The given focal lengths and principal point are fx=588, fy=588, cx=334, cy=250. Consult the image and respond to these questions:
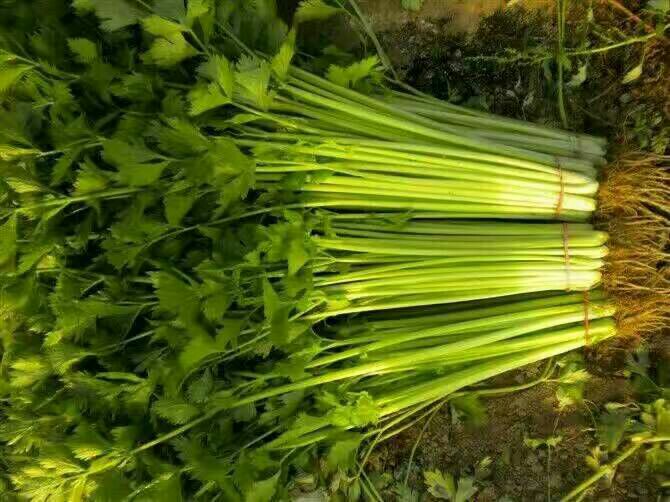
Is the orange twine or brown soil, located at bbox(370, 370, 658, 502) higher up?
the orange twine

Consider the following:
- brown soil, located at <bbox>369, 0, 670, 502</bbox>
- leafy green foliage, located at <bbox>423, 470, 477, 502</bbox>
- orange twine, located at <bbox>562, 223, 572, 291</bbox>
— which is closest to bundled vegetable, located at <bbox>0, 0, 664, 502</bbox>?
orange twine, located at <bbox>562, 223, 572, 291</bbox>

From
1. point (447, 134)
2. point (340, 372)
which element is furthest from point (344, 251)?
point (447, 134)

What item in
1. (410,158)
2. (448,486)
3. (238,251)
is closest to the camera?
(238,251)

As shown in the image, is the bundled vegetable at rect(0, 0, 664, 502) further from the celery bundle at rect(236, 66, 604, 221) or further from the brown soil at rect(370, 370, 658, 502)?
the brown soil at rect(370, 370, 658, 502)

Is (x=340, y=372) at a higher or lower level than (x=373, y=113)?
lower

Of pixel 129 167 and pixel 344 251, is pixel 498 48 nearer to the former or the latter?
pixel 344 251

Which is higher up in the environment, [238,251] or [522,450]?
[238,251]

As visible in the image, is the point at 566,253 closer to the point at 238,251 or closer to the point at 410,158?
the point at 410,158

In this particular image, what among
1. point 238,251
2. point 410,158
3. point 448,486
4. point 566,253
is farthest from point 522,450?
point 238,251

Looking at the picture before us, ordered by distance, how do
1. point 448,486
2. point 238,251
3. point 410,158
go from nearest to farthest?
point 238,251
point 410,158
point 448,486

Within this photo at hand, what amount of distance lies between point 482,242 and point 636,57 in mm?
919

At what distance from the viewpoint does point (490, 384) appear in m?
2.28

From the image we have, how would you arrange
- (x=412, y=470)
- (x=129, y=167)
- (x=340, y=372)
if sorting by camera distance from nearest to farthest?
(x=129, y=167)
(x=340, y=372)
(x=412, y=470)

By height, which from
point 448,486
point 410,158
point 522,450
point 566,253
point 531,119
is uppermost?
point 531,119
